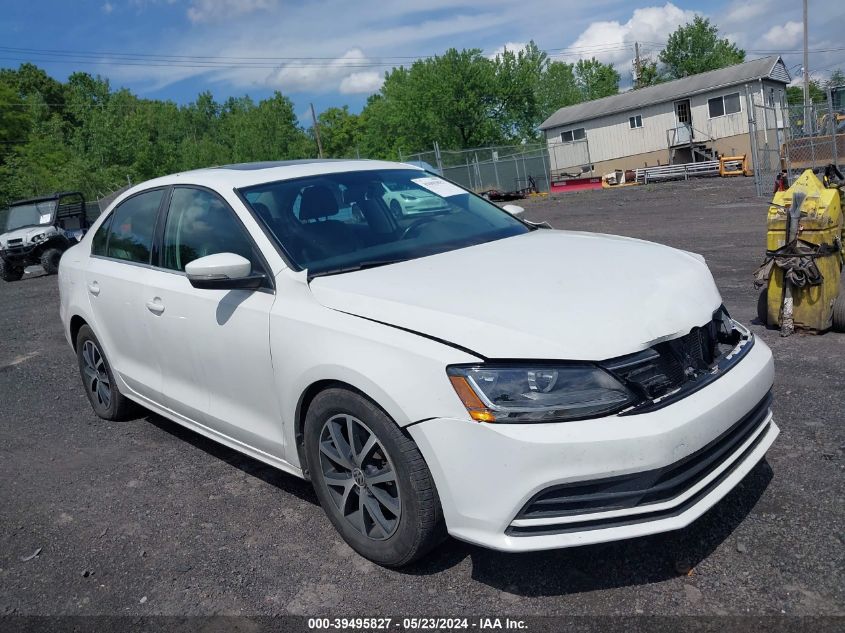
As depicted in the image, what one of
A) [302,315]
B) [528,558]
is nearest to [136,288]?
[302,315]

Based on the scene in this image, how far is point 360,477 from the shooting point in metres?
3.08

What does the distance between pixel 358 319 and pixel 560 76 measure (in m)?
84.4

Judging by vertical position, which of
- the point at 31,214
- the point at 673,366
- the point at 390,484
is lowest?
the point at 390,484

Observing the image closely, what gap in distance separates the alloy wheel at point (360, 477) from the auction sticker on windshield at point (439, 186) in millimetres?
1856

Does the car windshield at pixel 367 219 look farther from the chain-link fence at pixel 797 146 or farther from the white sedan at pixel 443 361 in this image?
the chain-link fence at pixel 797 146

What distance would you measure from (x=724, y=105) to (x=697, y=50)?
133 ft

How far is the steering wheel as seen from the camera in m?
3.88

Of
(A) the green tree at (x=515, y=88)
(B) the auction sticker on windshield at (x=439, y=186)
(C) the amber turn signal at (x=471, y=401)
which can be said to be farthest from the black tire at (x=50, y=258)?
(A) the green tree at (x=515, y=88)

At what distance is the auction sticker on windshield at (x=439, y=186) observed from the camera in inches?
175

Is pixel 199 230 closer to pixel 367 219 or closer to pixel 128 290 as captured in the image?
pixel 128 290

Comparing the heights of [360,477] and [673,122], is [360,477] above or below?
below

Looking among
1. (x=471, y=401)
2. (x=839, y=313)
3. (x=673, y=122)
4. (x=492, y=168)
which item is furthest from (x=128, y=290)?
(x=673, y=122)

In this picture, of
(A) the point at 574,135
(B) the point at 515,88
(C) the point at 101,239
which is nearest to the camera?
(C) the point at 101,239

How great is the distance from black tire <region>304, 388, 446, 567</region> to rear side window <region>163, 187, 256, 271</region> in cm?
94
